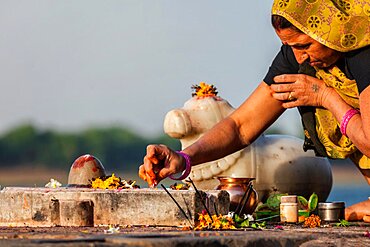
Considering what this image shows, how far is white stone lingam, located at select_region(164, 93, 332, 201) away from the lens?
8508mm

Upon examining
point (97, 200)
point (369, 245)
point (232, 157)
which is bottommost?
point (369, 245)

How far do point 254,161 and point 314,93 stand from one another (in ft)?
9.02

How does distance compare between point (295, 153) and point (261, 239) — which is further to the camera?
point (295, 153)

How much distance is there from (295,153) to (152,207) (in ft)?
12.7

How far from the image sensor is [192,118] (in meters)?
8.60

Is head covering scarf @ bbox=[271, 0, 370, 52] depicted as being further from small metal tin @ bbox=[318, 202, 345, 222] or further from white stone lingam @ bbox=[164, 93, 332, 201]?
white stone lingam @ bbox=[164, 93, 332, 201]

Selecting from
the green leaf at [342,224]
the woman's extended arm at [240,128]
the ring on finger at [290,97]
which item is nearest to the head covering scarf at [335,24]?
the ring on finger at [290,97]

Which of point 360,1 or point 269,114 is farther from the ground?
point 360,1

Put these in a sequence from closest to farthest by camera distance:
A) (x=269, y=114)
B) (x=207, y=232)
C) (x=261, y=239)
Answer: (x=261, y=239), (x=207, y=232), (x=269, y=114)

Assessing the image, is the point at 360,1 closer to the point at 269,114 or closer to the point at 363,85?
the point at 363,85

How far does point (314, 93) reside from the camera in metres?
6.01

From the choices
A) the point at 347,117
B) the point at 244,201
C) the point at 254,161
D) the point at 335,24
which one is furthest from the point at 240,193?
the point at 254,161

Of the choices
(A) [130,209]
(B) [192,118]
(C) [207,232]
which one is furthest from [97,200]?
(B) [192,118]

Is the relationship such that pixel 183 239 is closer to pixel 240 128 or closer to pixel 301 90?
pixel 301 90
